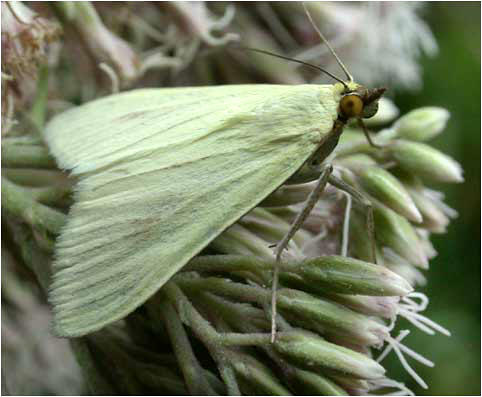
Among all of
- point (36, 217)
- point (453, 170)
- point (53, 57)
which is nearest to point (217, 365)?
point (36, 217)

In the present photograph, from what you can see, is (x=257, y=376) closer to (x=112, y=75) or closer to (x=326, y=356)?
(x=326, y=356)

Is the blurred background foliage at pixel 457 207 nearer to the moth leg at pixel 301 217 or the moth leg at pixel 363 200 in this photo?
the moth leg at pixel 363 200

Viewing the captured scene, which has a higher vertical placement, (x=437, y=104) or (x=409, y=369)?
(x=437, y=104)

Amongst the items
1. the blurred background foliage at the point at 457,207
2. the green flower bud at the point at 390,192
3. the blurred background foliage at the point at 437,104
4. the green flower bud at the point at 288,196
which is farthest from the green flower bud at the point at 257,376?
the blurred background foliage at the point at 457,207

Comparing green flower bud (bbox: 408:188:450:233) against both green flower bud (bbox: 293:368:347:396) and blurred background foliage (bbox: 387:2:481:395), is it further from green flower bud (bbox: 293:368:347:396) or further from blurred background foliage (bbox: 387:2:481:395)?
blurred background foliage (bbox: 387:2:481:395)

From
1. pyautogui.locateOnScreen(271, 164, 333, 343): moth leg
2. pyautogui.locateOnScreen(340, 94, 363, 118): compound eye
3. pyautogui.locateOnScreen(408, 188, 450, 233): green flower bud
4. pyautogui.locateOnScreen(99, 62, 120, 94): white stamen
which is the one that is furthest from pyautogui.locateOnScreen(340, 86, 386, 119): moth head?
pyautogui.locateOnScreen(99, 62, 120, 94): white stamen

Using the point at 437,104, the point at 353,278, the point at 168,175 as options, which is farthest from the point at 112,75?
the point at 437,104
